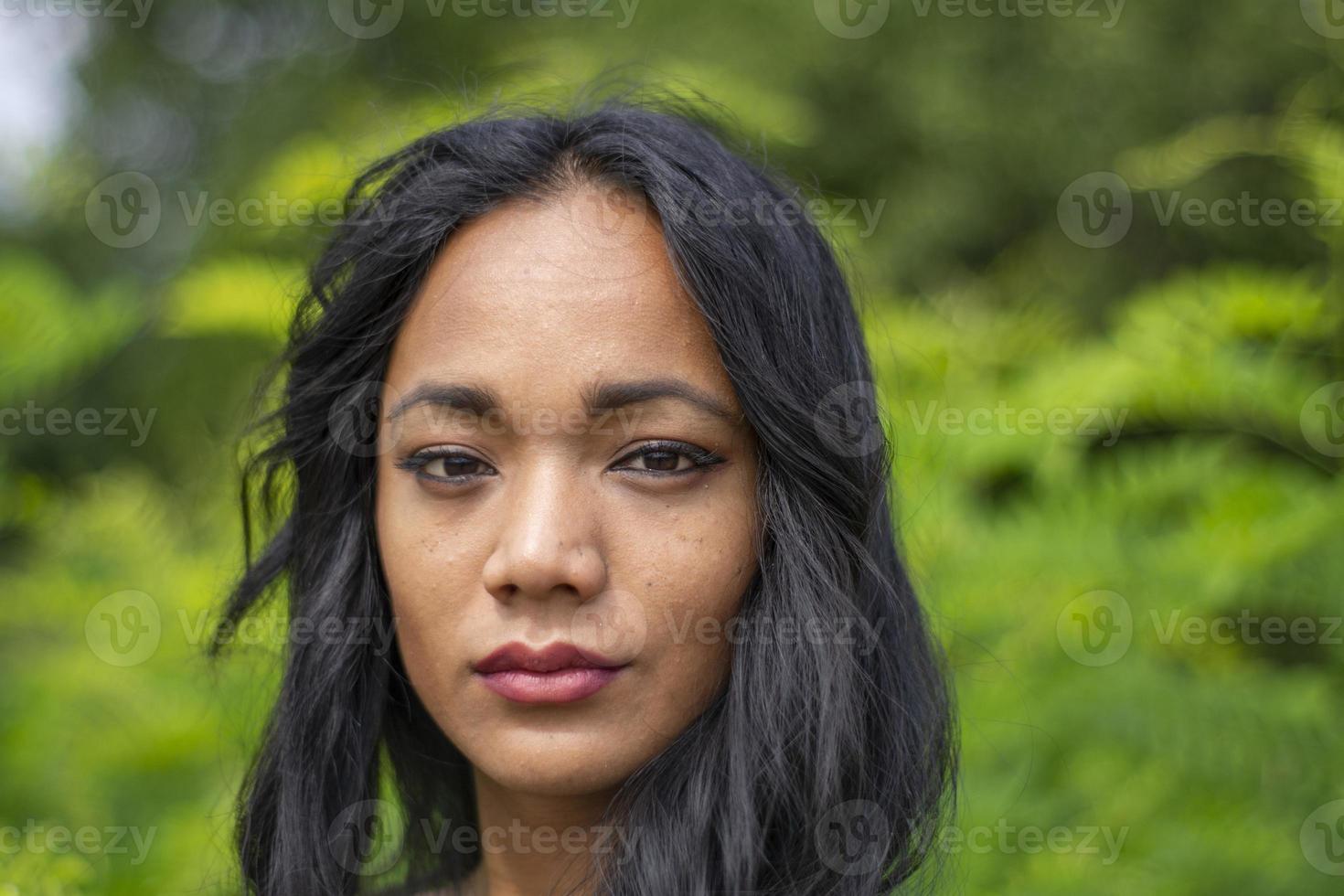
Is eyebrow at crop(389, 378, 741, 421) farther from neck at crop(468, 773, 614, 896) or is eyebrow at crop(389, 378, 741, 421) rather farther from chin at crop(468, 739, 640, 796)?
neck at crop(468, 773, 614, 896)

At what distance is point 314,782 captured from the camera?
1964 mm

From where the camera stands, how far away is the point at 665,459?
166cm

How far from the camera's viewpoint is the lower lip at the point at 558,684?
1582 mm

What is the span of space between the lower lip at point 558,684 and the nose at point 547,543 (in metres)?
0.10

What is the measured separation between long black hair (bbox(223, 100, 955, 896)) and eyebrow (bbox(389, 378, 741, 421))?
58mm

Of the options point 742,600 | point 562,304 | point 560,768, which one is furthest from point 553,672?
point 562,304

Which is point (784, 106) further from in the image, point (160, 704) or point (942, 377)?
point (160, 704)

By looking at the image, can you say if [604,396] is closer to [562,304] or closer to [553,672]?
[562,304]

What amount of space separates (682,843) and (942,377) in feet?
7.43

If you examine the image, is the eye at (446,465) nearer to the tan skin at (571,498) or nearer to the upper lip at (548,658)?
the tan skin at (571,498)

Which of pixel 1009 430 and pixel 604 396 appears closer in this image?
pixel 604 396

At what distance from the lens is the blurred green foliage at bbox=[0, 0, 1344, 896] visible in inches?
117

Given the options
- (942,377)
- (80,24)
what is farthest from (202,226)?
(942,377)

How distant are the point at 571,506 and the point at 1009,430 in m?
2.04
